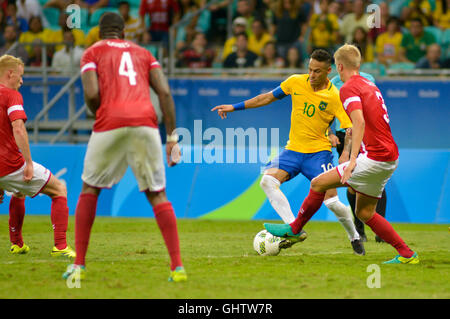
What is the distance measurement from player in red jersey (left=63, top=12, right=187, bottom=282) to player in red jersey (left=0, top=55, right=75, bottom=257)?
1.71 m

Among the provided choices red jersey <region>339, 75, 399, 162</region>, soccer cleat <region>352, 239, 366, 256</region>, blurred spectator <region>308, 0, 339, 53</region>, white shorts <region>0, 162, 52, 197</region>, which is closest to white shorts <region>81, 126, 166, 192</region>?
white shorts <region>0, 162, 52, 197</region>

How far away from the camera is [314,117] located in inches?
351

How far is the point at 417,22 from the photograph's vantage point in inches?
635

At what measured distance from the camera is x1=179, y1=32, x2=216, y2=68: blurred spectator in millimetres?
16734

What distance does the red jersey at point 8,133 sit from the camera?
8.08 metres

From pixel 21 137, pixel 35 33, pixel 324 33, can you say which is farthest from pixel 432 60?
pixel 21 137

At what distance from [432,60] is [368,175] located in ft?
28.5

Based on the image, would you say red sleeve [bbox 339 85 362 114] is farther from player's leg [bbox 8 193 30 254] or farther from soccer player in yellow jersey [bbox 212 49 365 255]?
player's leg [bbox 8 193 30 254]

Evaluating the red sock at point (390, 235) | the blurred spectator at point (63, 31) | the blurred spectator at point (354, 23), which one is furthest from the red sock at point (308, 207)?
the blurred spectator at point (63, 31)

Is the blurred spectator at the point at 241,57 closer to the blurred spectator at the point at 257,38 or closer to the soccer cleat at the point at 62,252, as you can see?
the blurred spectator at the point at 257,38

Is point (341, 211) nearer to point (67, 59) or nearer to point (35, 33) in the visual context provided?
point (67, 59)

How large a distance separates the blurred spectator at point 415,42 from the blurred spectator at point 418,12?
456 millimetres
